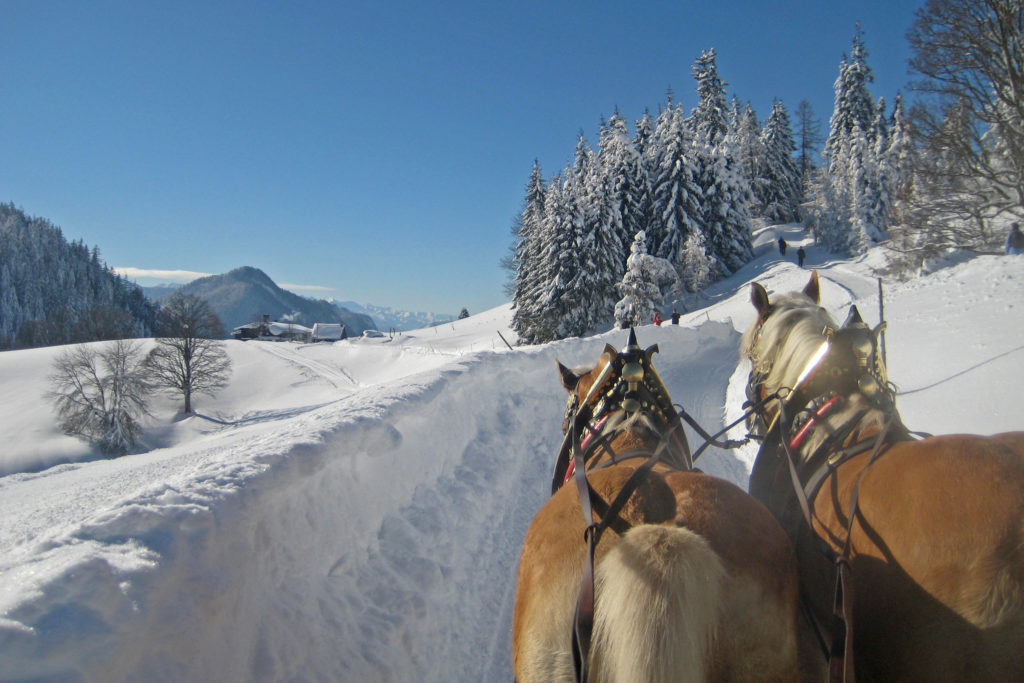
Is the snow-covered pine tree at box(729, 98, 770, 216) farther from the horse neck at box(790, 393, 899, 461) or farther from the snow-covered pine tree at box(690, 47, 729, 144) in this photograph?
the horse neck at box(790, 393, 899, 461)

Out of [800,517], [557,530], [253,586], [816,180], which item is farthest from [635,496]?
[816,180]

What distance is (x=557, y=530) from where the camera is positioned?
6.01 feet

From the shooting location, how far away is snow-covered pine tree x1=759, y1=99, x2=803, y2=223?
47.0m

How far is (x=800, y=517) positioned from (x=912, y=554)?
2.28 ft

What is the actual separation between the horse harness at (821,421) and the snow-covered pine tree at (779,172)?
2086 inches

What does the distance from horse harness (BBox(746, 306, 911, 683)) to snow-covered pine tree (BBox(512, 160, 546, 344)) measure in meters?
27.3

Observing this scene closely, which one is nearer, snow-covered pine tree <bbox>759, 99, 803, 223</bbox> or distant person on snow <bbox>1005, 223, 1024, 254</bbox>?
distant person on snow <bbox>1005, 223, 1024, 254</bbox>

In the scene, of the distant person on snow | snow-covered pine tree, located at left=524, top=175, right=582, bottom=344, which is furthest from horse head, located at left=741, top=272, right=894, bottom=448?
snow-covered pine tree, located at left=524, top=175, right=582, bottom=344

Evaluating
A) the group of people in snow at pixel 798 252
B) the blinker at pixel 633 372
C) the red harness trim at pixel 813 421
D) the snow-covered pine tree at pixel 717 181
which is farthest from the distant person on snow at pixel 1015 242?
the group of people in snow at pixel 798 252

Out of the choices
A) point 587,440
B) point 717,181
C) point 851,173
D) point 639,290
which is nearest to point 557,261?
point 639,290

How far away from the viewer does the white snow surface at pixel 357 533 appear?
6.03 ft

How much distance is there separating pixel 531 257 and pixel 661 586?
34.5m

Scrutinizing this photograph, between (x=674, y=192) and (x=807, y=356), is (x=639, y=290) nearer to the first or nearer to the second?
(x=674, y=192)

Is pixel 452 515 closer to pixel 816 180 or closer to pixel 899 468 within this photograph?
pixel 899 468
